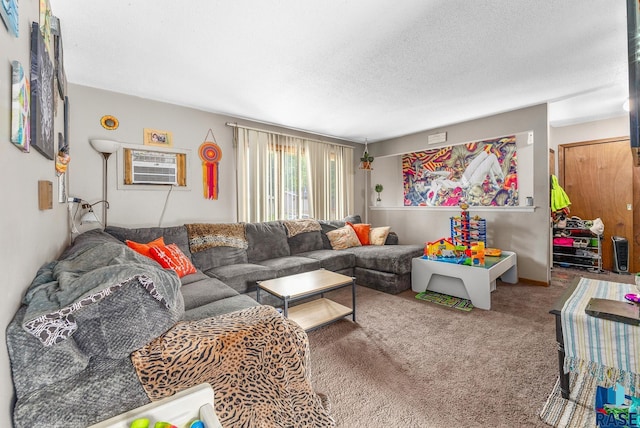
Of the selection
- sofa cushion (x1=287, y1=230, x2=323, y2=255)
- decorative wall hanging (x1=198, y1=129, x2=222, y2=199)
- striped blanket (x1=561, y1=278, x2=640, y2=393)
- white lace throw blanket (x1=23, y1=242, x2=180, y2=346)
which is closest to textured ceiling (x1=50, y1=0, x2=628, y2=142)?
decorative wall hanging (x1=198, y1=129, x2=222, y2=199)

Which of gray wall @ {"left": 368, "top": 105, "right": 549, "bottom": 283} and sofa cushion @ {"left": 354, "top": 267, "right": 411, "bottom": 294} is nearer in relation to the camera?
sofa cushion @ {"left": 354, "top": 267, "right": 411, "bottom": 294}

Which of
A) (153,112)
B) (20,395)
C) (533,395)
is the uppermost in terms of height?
(153,112)

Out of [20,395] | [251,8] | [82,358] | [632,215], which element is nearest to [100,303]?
[82,358]

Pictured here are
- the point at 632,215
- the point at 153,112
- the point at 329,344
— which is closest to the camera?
the point at 329,344

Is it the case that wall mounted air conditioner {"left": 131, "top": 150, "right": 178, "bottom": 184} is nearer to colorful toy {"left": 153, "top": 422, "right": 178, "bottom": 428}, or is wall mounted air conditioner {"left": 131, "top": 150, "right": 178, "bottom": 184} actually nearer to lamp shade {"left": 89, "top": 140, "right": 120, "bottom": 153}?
lamp shade {"left": 89, "top": 140, "right": 120, "bottom": 153}

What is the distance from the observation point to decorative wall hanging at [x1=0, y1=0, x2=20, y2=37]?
0.76m

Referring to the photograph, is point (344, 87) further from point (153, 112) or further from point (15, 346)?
point (15, 346)

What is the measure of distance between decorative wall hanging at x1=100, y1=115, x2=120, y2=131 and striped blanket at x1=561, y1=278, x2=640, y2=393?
3956 millimetres

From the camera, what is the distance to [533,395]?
1.52 metres

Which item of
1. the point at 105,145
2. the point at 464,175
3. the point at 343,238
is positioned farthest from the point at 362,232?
the point at 105,145

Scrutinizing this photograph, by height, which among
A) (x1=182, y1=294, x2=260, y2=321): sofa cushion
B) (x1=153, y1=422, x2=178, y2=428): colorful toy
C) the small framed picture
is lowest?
(x1=182, y1=294, x2=260, y2=321): sofa cushion

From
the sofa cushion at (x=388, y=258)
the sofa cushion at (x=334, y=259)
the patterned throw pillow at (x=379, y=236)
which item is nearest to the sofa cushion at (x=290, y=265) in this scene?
the sofa cushion at (x=334, y=259)

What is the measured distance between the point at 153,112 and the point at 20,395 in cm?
304

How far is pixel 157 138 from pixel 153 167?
34 centimetres
